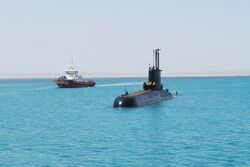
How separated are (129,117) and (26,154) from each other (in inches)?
1529

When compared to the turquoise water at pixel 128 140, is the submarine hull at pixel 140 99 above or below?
above

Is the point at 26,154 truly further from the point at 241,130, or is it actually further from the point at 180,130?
the point at 241,130

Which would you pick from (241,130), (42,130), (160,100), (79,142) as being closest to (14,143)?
(79,142)

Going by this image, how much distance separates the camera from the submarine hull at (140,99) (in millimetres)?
107000

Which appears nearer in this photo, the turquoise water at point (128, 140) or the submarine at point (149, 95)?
the turquoise water at point (128, 140)

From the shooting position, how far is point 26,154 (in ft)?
169

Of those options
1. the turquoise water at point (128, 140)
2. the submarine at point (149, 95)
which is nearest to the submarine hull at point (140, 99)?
the submarine at point (149, 95)

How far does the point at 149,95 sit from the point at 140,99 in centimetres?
1067

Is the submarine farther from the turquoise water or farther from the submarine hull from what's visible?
the turquoise water

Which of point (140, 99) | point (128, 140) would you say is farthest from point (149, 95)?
point (128, 140)

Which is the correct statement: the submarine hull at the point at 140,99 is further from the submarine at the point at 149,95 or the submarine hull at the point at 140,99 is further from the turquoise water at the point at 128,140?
the turquoise water at the point at 128,140

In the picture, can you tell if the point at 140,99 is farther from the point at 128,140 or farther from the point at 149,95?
the point at 128,140

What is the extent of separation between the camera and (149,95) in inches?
4830

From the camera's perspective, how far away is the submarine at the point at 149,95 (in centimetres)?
10756
